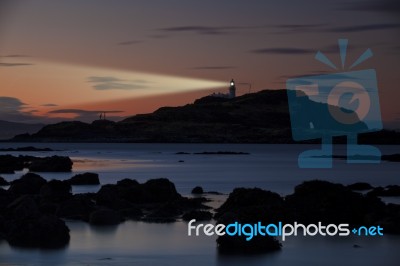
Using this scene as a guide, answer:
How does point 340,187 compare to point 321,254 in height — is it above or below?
above

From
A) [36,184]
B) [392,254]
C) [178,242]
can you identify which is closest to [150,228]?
[178,242]

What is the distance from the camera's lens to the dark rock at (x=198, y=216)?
26047 millimetres

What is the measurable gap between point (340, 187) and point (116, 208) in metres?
8.27

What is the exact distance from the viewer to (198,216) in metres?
26.4

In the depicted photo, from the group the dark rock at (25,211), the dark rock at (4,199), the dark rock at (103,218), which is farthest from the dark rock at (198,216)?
the dark rock at (4,199)

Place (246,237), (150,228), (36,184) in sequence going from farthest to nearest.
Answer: (36,184) < (150,228) < (246,237)

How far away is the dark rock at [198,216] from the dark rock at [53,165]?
38.7m

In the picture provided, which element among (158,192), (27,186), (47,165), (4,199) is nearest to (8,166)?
(47,165)

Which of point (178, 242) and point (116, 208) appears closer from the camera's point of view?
point (178, 242)

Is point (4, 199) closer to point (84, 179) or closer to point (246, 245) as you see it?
point (246, 245)

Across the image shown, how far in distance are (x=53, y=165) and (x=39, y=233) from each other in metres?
44.5

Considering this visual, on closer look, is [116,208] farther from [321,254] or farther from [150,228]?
[321,254]

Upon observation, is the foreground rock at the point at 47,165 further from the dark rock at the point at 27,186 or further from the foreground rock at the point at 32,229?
the foreground rock at the point at 32,229

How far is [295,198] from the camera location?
26.2 meters
